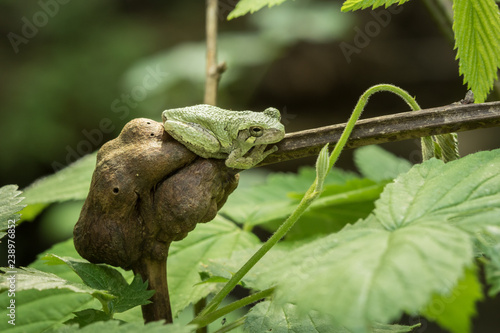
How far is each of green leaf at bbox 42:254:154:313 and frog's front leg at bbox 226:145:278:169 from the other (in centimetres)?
24

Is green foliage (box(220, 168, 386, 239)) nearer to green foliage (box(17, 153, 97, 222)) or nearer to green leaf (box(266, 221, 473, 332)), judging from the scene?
green foliage (box(17, 153, 97, 222))

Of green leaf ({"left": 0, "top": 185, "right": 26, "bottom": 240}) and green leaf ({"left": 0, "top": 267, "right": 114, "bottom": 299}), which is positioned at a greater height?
green leaf ({"left": 0, "top": 185, "right": 26, "bottom": 240})

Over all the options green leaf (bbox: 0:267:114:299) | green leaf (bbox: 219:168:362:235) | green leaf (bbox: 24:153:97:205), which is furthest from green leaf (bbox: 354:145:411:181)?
green leaf (bbox: 0:267:114:299)

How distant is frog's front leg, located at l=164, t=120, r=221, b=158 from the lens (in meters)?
0.83

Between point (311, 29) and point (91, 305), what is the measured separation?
3.47 metres

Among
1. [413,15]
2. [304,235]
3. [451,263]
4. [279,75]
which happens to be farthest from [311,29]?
[451,263]

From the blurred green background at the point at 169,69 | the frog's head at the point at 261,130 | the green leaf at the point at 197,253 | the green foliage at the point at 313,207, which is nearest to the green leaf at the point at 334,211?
the green foliage at the point at 313,207

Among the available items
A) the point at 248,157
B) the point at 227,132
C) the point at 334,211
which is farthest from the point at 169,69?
the point at 248,157

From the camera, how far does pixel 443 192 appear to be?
2.26ft

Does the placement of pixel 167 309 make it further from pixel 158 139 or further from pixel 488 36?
pixel 488 36

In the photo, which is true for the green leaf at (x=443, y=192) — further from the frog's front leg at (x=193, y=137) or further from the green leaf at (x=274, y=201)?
the green leaf at (x=274, y=201)

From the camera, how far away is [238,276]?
0.73 metres

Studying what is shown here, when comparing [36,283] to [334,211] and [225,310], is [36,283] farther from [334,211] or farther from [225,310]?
[334,211]

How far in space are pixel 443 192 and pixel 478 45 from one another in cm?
30
